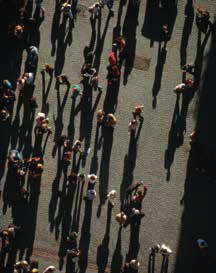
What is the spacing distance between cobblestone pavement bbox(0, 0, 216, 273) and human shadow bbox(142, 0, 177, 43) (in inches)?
5.7

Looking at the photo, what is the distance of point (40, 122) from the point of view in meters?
22.4

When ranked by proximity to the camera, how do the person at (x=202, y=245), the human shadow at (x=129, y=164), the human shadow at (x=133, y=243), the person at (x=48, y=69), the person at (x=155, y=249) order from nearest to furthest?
the person at (x=202, y=245), the person at (x=155, y=249), the human shadow at (x=133, y=243), the human shadow at (x=129, y=164), the person at (x=48, y=69)

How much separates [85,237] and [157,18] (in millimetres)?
10483

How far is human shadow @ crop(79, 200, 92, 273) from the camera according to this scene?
72.6ft

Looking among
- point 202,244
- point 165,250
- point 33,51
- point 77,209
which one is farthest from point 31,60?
point 202,244

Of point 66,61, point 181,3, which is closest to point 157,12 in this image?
point 181,3

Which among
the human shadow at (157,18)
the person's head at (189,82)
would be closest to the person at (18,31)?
the human shadow at (157,18)

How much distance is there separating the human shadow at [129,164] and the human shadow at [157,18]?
406 cm

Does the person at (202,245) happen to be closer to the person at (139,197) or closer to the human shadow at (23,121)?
the person at (139,197)

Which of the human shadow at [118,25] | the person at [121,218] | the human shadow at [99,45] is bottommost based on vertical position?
the person at [121,218]

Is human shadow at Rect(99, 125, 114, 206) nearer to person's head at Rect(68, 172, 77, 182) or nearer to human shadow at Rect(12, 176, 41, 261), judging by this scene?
person's head at Rect(68, 172, 77, 182)

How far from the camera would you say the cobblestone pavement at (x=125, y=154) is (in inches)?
870

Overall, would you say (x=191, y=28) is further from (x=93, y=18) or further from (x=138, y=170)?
(x=138, y=170)

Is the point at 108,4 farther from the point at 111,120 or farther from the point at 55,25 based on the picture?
the point at 111,120
